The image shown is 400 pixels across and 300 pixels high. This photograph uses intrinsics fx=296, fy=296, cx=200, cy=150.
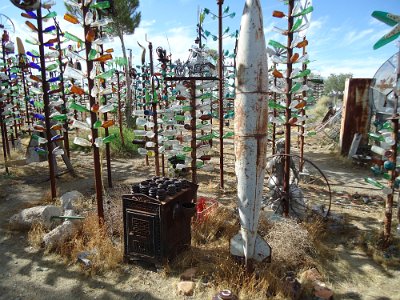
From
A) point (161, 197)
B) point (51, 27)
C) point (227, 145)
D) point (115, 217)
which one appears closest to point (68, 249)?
point (115, 217)

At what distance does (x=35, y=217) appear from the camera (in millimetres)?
4555

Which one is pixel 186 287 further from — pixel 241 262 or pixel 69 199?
pixel 69 199

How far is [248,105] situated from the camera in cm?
294

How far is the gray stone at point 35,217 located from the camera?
4504 millimetres

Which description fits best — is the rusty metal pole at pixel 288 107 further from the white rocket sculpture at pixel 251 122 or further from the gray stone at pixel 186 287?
the gray stone at pixel 186 287

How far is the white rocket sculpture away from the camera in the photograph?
2.86m

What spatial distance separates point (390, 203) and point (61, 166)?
7.88 meters

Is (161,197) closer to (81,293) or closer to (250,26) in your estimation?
(81,293)

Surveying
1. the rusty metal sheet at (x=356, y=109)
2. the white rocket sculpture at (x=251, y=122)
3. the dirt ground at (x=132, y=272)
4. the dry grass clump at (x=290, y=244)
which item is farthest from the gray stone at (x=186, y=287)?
the rusty metal sheet at (x=356, y=109)

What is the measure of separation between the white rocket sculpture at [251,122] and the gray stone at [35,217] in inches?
120

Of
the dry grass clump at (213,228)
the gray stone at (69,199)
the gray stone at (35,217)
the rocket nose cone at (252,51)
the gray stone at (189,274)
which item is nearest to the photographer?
the rocket nose cone at (252,51)

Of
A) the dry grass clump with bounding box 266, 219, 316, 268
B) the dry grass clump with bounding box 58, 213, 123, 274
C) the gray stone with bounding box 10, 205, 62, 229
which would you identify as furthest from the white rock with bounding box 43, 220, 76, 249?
the dry grass clump with bounding box 266, 219, 316, 268

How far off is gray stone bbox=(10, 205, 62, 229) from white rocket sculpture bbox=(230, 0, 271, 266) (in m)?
3.04

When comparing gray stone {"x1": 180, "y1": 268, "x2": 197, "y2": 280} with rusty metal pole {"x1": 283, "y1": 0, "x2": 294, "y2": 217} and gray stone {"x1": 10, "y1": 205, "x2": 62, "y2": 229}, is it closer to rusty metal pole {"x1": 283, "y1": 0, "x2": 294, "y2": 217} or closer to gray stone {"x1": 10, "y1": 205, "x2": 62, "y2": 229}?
rusty metal pole {"x1": 283, "y1": 0, "x2": 294, "y2": 217}
